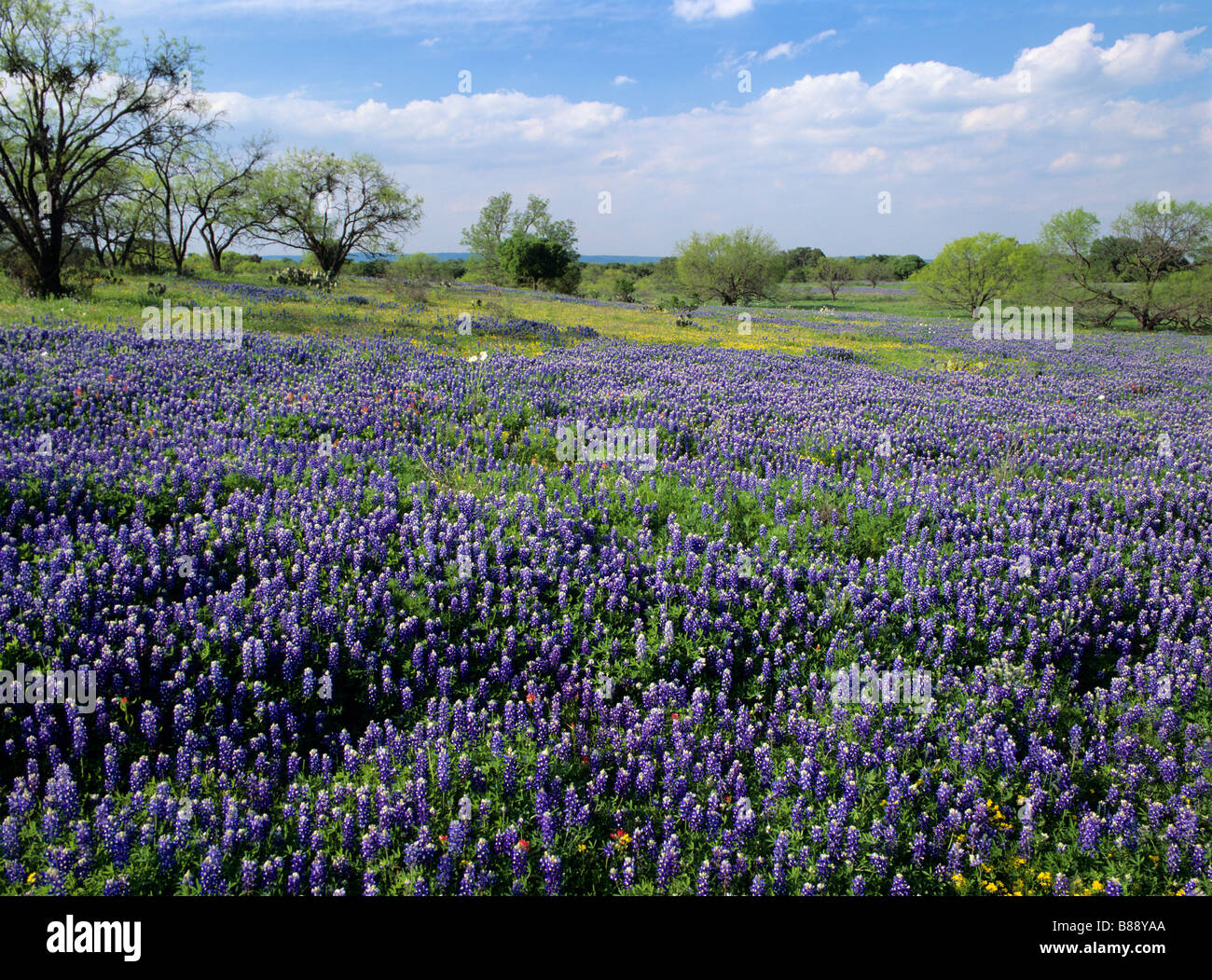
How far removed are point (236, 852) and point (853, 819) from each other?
333 cm

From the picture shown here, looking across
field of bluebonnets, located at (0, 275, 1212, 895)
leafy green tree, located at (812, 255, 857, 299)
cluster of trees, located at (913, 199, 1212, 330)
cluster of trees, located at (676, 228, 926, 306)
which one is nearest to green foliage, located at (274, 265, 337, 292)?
field of bluebonnets, located at (0, 275, 1212, 895)

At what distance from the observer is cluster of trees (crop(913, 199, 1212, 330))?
1812 inches

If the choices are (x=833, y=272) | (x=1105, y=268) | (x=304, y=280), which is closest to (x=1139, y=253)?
(x=1105, y=268)

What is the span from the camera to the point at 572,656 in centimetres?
528

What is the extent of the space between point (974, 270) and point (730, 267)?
20.7 metres

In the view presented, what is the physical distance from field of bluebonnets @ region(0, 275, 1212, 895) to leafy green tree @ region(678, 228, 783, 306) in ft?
190

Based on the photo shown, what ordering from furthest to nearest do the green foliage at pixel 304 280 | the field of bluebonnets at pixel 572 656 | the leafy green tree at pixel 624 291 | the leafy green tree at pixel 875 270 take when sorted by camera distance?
the leafy green tree at pixel 875 270 < the leafy green tree at pixel 624 291 < the green foliage at pixel 304 280 < the field of bluebonnets at pixel 572 656

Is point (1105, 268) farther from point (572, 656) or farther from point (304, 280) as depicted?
point (572, 656)

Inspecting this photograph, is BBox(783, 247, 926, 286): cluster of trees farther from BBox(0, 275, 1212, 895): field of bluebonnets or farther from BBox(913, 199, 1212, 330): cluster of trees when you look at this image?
BBox(0, 275, 1212, 895): field of bluebonnets

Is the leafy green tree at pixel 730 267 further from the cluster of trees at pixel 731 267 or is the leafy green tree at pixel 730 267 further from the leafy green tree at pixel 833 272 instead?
the leafy green tree at pixel 833 272

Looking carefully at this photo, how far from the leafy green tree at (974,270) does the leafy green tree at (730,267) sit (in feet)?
48.4

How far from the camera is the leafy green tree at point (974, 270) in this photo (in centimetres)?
5384

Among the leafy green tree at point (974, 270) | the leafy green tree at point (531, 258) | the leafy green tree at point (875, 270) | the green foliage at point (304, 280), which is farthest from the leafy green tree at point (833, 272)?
the green foliage at point (304, 280)
